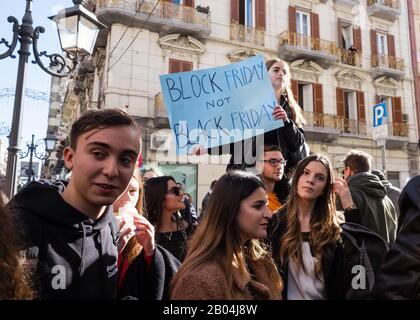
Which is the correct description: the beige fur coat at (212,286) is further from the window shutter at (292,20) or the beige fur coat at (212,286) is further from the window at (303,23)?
the window at (303,23)

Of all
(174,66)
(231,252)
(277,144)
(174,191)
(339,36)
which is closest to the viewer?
(231,252)

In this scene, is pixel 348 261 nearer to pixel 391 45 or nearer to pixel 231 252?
pixel 231 252

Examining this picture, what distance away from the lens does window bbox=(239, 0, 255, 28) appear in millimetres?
15766

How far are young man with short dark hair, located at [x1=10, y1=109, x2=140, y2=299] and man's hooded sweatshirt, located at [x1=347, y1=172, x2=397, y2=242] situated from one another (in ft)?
7.96

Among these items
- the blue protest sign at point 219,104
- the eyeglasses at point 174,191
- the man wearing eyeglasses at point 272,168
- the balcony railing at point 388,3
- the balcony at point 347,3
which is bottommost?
the eyeglasses at point 174,191

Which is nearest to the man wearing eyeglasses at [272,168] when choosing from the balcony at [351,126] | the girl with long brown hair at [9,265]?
the girl with long brown hair at [9,265]

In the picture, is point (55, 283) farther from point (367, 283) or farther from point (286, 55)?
point (286, 55)

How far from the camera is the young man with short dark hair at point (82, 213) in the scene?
1439 millimetres

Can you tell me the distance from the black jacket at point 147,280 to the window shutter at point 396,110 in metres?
19.2

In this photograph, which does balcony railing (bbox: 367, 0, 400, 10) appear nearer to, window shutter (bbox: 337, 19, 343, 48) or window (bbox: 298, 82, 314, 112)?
window shutter (bbox: 337, 19, 343, 48)

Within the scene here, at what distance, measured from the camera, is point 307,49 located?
1619cm

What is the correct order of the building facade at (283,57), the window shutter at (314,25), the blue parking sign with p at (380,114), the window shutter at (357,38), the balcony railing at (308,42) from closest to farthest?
the blue parking sign with p at (380,114) → the building facade at (283,57) → the balcony railing at (308,42) → the window shutter at (314,25) → the window shutter at (357,38)

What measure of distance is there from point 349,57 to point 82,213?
720 inches

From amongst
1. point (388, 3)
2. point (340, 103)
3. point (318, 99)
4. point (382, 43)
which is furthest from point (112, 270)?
point (388, 3)
